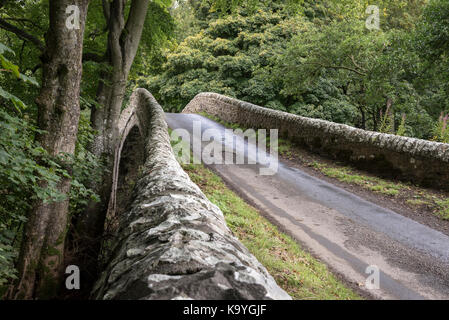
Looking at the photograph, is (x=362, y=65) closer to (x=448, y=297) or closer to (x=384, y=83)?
(x=384, y=83)

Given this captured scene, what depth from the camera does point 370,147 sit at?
32.1ft

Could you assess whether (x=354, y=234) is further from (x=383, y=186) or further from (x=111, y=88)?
(x=111, y=88)

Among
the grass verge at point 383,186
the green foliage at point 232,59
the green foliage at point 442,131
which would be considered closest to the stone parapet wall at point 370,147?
the grass verge at point 383,186

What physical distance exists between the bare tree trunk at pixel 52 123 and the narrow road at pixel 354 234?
3.99 meters

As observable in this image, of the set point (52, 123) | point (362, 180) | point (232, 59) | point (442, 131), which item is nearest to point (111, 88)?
point (52, 123)

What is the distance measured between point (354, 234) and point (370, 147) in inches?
182

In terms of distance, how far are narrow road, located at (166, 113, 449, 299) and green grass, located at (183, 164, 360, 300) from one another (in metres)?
0.26

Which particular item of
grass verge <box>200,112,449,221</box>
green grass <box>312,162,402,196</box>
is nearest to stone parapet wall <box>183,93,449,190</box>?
grass verge <box>200,112,449,221</box>

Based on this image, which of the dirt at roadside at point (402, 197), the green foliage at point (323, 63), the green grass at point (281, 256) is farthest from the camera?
the green foliage at point (323, 63)

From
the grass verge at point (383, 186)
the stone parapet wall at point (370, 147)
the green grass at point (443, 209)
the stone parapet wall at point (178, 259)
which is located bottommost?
the green grass at point (443, 209)

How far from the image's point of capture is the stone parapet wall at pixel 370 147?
819 centimetres

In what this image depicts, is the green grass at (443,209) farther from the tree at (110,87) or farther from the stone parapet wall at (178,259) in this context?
the tree at (110,87)
